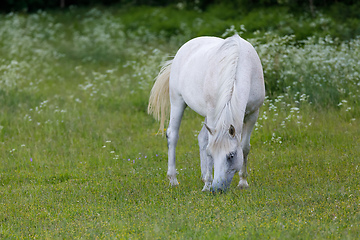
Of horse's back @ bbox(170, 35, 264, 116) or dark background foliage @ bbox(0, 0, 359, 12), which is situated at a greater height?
horse's back @ bbox(170, 35, 264, 116)

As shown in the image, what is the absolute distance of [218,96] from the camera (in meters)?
5.18

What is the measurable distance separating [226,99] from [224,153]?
1.76 feet

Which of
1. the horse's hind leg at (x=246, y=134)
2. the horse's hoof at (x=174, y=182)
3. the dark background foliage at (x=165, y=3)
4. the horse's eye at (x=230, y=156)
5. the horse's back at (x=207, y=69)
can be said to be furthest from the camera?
the dark background foliage at (x=165, y=3)

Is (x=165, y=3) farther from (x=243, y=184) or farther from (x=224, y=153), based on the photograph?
(x=224, y=153)

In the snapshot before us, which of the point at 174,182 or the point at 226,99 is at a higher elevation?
the point at 226,99

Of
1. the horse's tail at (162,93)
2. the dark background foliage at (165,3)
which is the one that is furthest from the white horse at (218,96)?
the dark background foliage at (165,3)

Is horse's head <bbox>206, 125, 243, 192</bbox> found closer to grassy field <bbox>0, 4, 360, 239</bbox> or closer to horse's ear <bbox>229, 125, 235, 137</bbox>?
horse's ear <bbox>229, 125, 235, 137</bbox>

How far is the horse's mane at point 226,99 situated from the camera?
487 cm

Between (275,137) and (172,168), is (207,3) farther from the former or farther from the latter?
(172,168)

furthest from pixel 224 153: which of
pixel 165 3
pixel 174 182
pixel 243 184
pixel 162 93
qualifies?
pixel 165 3

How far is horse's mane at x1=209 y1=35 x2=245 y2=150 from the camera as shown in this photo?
4873mm

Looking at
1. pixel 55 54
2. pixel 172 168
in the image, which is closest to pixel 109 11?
pixel 55 54

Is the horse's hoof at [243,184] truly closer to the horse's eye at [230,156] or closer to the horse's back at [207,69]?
the horse's back at [207,69]

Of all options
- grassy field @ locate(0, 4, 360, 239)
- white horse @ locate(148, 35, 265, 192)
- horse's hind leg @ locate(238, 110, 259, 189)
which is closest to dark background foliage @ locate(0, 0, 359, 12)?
grassy field @ locate(0, 4, 360, 239)
